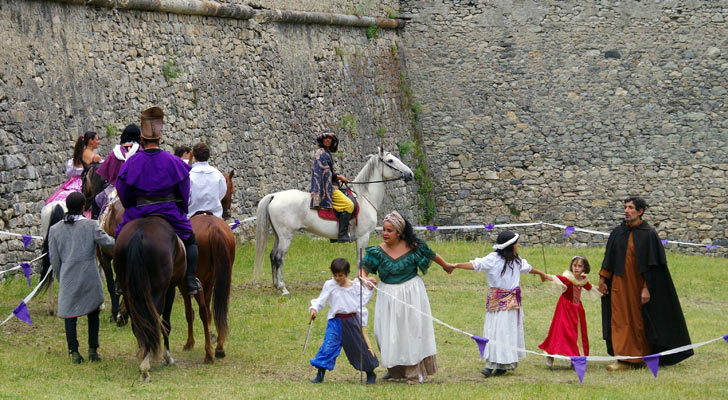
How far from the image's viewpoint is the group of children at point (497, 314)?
27.9 ft

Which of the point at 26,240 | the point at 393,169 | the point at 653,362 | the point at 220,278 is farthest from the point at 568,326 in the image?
the point at 26,240

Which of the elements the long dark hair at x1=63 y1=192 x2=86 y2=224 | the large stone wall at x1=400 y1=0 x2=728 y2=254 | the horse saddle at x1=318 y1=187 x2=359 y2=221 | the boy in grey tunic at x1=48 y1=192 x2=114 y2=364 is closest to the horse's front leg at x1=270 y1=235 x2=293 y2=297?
the horse saddle at x1=318 y1=187 x2=359 y2=221

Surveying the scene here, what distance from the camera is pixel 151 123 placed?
8688 mm

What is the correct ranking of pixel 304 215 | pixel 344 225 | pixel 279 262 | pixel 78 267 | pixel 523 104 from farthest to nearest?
pixel 523 104 < pixel 344 225 < pixel 304 215 < pixel 279 262 < pixel 78 267

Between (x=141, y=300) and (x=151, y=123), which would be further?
(x=151, y=123)

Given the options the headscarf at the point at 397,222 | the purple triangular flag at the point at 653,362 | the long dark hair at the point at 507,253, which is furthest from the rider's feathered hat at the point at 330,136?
the purple triangular flag at the point at 653,362

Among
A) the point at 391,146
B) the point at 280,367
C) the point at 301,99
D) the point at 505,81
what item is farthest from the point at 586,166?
the point at 280,367

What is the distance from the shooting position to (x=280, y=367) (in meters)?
9.23

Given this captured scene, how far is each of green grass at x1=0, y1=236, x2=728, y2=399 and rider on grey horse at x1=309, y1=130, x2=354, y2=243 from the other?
1.04 meters

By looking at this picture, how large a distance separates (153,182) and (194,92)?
814 centimetres

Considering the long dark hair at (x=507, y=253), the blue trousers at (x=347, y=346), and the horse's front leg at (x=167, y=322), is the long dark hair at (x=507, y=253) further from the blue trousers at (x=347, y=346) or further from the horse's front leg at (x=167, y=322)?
the horse's front leg at (x=167, y=322)

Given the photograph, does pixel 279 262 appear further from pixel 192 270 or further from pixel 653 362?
pixel 653 362

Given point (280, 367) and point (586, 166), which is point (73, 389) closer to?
point (280, 367)

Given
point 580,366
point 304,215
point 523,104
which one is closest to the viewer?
point 580,366
